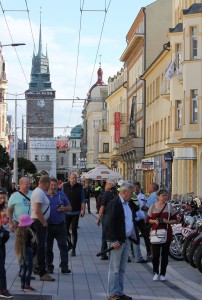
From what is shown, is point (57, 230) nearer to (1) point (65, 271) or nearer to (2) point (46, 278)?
(1) point (65, 271)

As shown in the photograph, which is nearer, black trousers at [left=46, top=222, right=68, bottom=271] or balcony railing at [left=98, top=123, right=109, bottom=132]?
black trousers at [left=46, top=222, right=68, bottom=271]

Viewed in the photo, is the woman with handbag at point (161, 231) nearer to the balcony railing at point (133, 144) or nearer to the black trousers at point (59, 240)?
the black trousers at point (59, 240)

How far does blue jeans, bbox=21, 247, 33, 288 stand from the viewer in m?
Result: 13.5

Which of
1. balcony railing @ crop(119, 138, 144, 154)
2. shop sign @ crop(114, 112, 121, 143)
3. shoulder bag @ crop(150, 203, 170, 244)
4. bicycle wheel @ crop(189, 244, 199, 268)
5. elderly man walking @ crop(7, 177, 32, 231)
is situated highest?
shop sign @ crop(114, 112, 121, 143)

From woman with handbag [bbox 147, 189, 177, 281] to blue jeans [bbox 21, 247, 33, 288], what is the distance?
2.66 meters

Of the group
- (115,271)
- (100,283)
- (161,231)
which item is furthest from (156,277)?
(115,271)

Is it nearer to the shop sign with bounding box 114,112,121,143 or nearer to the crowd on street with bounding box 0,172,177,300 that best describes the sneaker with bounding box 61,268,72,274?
the crowd on street with bounding box 0,172,177,300

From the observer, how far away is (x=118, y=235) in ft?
40.3

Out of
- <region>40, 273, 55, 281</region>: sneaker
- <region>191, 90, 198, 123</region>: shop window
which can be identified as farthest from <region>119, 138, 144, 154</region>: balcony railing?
<region>40, 273, 55, 281</region>: sneaker

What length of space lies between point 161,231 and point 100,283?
1489mm

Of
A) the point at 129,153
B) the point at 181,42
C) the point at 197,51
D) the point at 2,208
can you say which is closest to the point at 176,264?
the point at 2,208

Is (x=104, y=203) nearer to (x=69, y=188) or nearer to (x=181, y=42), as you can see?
(x=69, y=188)

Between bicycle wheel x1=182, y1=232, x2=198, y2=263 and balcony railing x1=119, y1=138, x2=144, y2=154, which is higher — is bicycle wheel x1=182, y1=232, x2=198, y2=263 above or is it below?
below

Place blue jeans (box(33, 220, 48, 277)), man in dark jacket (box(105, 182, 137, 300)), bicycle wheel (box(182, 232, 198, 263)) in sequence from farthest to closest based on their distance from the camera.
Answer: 1. bicycle wheel (box(182, 232, 198, 263))
2. blue jeans (box(33, 220, 48, 277))
3. man in dark jacket (box(105, 182, 137, 300))
